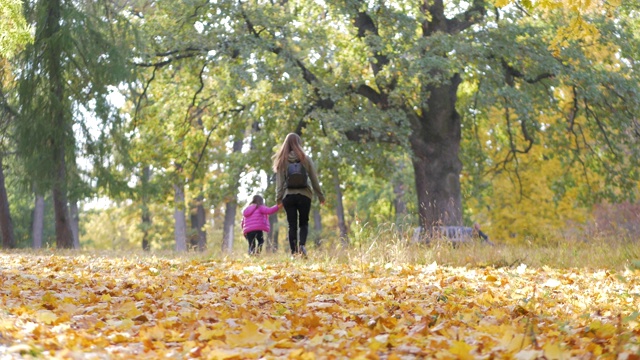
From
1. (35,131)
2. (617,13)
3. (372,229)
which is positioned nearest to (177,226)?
(35,131)

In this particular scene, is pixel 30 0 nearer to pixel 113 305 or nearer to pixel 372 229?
pixel 372 229

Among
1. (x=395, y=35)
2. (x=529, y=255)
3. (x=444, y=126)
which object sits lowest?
(x=529, y=255)

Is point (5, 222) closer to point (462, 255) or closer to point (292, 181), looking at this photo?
point (292, 181)

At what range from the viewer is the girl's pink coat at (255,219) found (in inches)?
602

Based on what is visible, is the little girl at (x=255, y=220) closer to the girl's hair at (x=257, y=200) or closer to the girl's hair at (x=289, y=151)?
the girl's hair at (x=257, y=200)

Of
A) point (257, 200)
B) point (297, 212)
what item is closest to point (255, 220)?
point (257, 200)

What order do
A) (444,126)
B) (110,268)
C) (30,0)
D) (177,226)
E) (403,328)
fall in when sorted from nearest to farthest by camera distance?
1. (403,328)
2. (110,268)
3. (30,0)
4. (444,126)
5. (177,226)

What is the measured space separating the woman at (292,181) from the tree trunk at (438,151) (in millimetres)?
8447

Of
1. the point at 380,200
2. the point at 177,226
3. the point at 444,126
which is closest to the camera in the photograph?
the point at 444,126

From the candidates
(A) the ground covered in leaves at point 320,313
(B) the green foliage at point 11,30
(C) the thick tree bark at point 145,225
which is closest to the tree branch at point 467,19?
(B) the green foliage at point 11,30

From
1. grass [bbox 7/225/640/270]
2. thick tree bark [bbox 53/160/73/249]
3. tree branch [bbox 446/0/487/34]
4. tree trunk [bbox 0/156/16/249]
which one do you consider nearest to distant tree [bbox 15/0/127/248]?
thick tree bark [bbox 53/160/73/249]

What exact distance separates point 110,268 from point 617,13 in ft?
44.6

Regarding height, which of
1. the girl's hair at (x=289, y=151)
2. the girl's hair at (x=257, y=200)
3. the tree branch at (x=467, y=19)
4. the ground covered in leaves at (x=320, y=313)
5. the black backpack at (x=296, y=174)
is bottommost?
the ground covered in leaves at (x=320, y=313)

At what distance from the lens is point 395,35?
1955 centimetres
